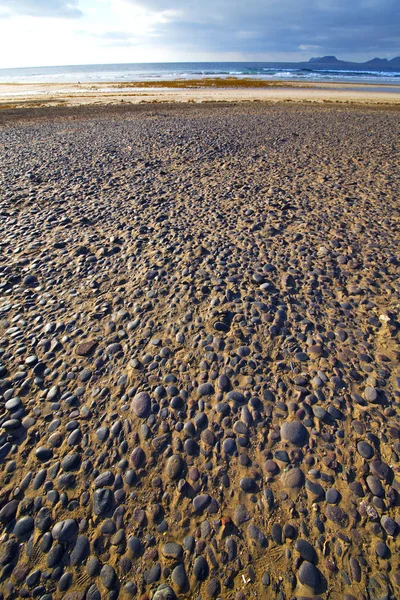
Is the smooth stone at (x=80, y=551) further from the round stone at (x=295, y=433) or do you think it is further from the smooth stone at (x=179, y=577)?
the round stone at (x=295, y=433)

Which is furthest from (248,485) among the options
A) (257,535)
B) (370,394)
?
(370,394)

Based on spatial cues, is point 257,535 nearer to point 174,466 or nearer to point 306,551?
point 306,551

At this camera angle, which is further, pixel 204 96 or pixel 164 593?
pixel 204 96

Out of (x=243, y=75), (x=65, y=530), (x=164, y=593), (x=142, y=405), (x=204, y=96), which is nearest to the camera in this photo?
(x=164, y=593)

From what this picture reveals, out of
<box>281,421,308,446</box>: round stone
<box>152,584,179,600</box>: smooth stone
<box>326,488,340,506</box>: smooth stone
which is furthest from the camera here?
<box>281,421,308,446</box>: round stone

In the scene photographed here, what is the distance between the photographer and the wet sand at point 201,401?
171cm

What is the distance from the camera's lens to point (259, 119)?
1518 centimetres

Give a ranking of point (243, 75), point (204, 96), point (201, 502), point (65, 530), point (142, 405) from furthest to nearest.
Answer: point (243, 75), point (204, 96), point (142, 405), point (201, 502), point (65, 530)

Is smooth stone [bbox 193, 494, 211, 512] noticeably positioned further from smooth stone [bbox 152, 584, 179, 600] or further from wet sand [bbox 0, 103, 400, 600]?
smooth stone [bbox 152, 584, 179, 600]

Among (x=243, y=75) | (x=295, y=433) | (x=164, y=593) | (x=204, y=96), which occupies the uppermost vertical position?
(x=243, y=75)

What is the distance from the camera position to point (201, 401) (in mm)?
2553

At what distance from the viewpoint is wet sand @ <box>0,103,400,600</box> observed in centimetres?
171

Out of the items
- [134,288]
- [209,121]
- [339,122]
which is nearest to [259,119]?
[209,121]

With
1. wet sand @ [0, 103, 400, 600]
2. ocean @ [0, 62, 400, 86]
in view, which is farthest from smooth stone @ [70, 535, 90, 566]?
ocean @ [0, 62, 400, 86]
